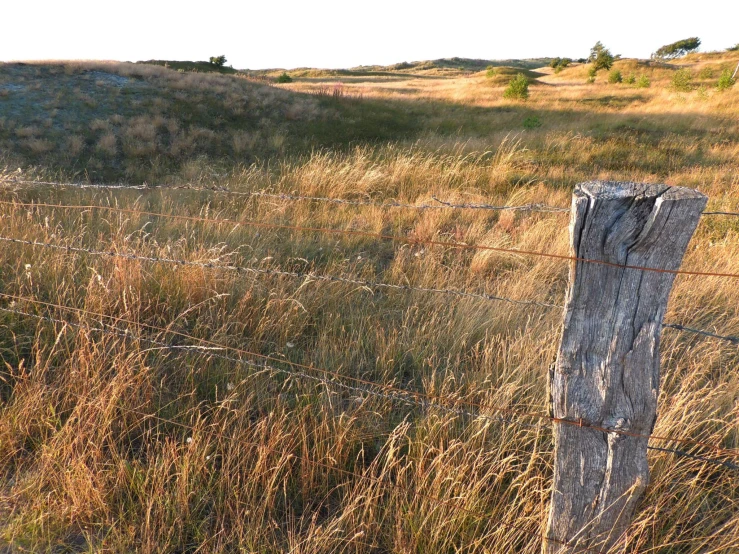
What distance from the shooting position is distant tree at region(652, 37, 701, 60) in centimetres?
5891

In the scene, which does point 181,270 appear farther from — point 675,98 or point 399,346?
point 675,98

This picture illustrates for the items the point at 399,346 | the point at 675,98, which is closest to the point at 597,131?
the point at 675,98

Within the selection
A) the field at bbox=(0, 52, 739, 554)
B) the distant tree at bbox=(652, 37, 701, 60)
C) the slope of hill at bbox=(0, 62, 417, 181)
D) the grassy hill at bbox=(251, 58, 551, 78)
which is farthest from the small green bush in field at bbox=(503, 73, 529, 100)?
the distant tree at bbox=(652, 37, 701, 60)

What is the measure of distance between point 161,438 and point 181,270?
1347 millimetres

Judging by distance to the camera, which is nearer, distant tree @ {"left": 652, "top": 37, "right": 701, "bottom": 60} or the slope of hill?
the slope of hill

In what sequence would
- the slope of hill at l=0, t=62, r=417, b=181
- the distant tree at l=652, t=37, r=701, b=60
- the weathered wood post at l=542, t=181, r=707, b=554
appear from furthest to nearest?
the distant tree at l=652, t=37, r=701, b=60 → the slope of hill at l=0, t=62, r=417, b=181 → the weathered wood post at l=542, t=181, r=707, b=554

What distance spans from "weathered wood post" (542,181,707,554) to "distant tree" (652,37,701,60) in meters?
72.2

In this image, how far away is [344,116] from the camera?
582 inches

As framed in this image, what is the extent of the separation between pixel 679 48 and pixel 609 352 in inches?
3026

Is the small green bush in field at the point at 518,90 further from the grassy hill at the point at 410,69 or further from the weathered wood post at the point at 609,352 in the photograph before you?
the grassy hill at the point at 410,69

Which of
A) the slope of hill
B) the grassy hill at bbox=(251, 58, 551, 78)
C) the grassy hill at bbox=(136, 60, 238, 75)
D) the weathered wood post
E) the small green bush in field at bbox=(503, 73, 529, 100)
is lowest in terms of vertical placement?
the weathered wood post

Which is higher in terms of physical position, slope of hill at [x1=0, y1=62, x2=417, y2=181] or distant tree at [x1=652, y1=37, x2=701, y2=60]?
distant tree at [x1=652, y1=37, x2=701, y2=60]

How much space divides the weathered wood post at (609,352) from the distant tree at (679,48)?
7218cm

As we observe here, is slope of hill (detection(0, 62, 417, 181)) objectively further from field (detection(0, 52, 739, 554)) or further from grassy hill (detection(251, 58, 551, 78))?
grassy hill (detection(251, 58, 551, 78))
